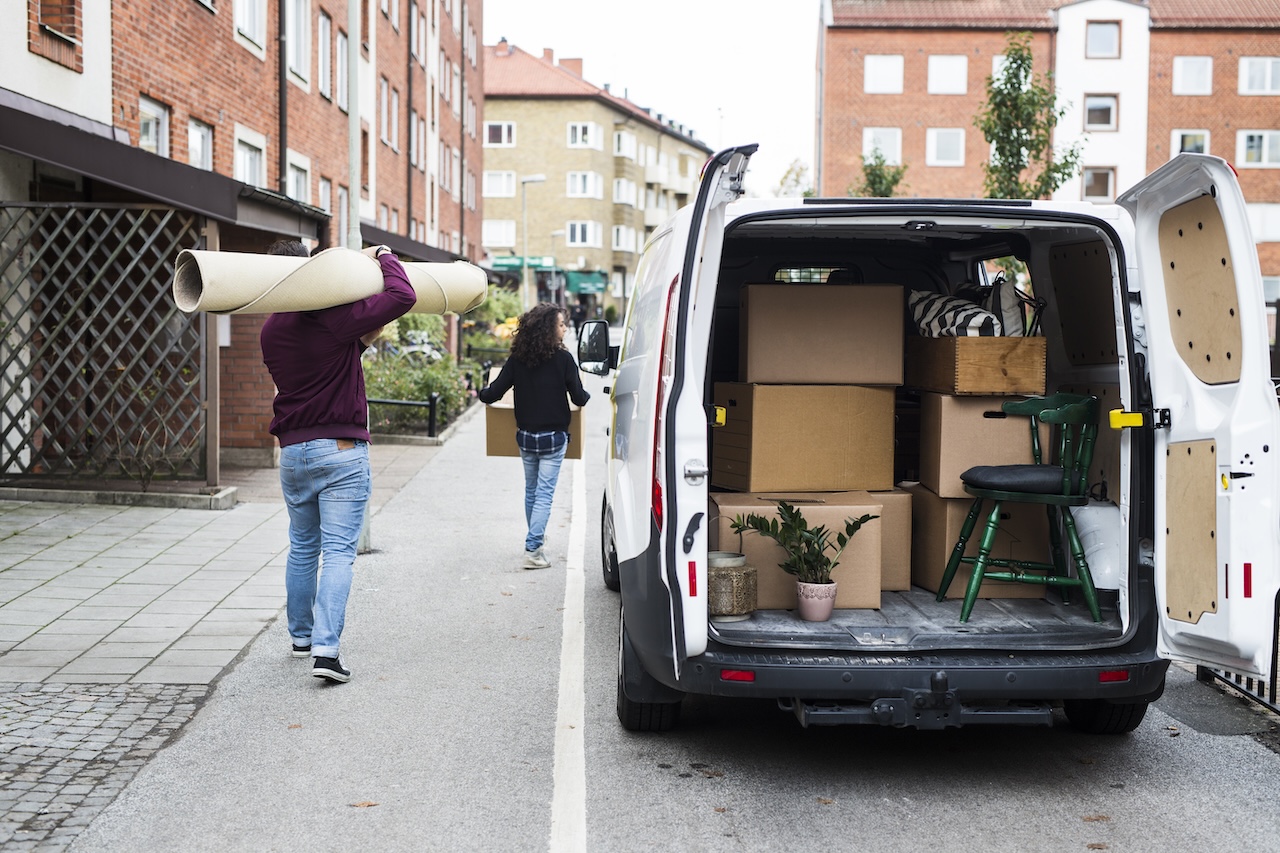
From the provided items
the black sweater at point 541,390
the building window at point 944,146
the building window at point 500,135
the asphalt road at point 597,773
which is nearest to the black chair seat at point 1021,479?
the asphalt road at point 597,773

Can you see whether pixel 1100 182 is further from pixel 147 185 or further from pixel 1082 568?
pixel 1082 568

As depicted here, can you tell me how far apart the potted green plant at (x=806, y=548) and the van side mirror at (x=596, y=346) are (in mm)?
2266

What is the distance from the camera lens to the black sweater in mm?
9328

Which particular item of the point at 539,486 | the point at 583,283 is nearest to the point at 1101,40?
the point at 583,283

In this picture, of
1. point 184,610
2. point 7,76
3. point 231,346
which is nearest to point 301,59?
point 231,346

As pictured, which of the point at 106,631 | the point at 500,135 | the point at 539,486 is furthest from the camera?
the point at 500,135

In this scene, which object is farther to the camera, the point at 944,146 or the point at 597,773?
the point at 944,146

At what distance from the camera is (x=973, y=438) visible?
5.93 m

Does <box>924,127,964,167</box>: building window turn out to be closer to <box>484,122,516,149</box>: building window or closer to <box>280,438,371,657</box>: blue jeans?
<box>484,122,516,149</box>: building window

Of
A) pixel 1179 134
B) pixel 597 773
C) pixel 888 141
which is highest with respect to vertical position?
pixel 1179 134

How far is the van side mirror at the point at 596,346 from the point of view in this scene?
25.0 ft

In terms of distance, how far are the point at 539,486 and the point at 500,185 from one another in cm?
7134

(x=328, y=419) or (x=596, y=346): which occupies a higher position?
(x=596, y=346)

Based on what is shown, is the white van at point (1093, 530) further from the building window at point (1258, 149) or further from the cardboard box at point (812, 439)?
the building window at point (1258, 149)
